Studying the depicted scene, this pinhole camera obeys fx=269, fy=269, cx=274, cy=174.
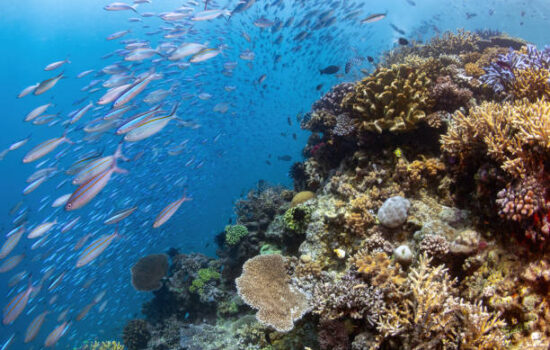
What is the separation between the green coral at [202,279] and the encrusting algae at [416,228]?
110cm

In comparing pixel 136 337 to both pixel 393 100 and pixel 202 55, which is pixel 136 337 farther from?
pixel 393 100

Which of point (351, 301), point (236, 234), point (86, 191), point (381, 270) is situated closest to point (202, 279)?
point (236, 234)

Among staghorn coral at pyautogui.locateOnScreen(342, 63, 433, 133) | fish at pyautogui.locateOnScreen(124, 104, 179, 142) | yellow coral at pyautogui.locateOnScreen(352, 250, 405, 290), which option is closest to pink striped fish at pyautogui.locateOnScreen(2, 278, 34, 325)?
fish at pyautogui.locateOnScreen(124, 104, 179, 142)

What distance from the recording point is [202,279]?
8.88 metres

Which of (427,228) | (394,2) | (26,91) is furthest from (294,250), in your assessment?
(394,2)

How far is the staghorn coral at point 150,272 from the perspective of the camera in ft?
32.8

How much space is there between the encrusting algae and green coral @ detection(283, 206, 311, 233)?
0.08ft

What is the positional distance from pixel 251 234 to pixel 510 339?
629 cm

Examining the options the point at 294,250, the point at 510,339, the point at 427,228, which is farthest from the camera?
the point at 294,250

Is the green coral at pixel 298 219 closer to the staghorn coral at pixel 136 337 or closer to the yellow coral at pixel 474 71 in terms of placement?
the yellow coral at pixel 474 71

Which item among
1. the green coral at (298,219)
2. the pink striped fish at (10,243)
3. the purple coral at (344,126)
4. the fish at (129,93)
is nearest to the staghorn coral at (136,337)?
the pink striped fish at (10,243)

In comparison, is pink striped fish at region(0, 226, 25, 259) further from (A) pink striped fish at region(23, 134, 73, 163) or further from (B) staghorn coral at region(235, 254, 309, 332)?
(B) staghorn coral at region(235, 254, 309, 332)

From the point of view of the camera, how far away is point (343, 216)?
5.00m

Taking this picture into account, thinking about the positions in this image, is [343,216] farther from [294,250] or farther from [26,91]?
[26,91]
